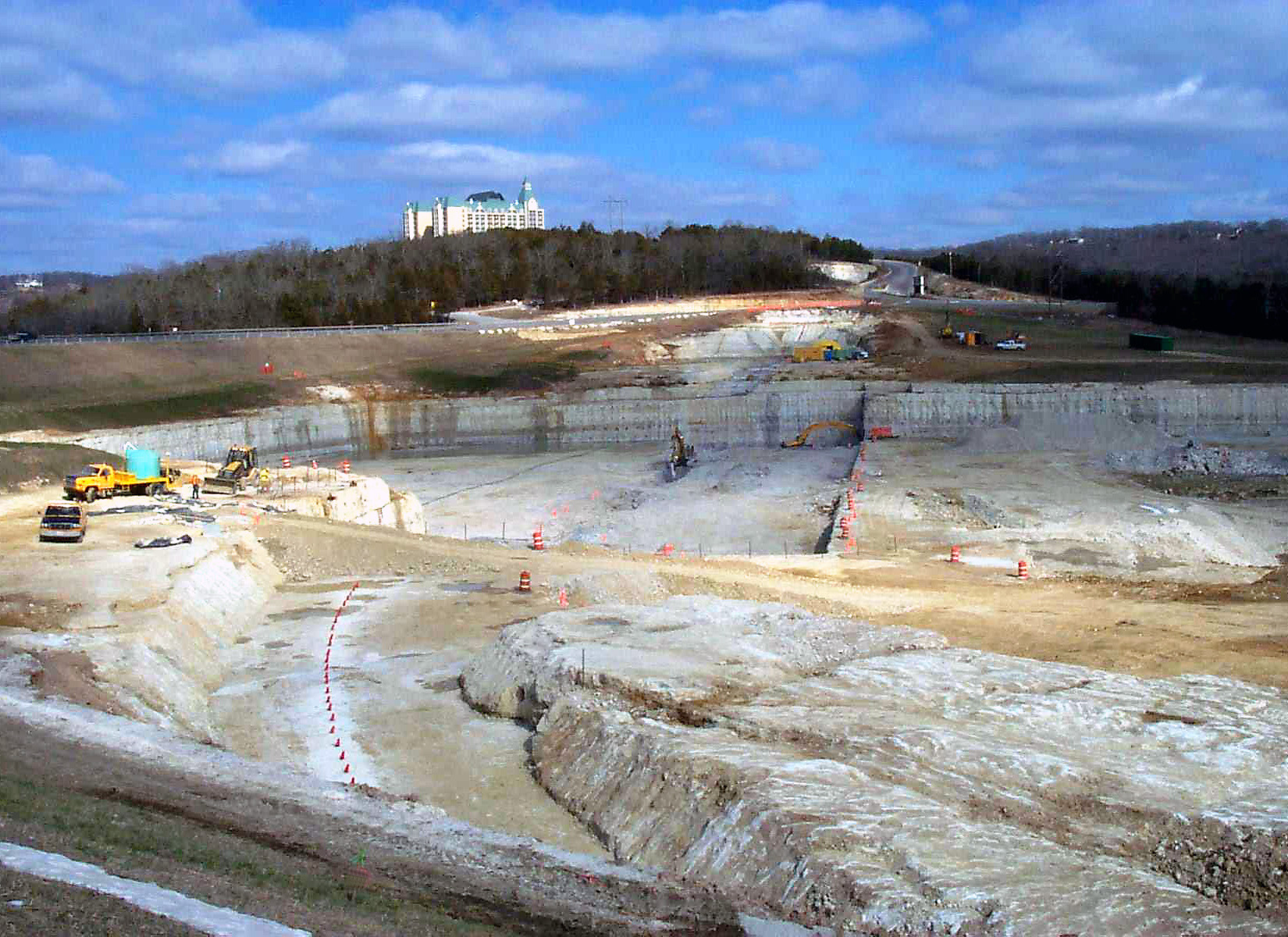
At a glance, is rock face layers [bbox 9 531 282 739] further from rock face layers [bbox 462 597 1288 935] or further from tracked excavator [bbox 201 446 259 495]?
tracked excavator [bbox 201 446 259 495]

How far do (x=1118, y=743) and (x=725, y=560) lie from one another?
1668 cm

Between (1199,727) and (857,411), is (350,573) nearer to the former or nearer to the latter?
(1199,727)

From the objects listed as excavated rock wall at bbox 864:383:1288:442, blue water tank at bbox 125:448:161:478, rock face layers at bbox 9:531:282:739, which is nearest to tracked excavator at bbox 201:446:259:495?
blue water tank at bbox 125:448:161:478

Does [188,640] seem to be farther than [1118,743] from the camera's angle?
Yes

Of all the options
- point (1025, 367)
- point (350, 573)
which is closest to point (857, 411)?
point (1025, 367)

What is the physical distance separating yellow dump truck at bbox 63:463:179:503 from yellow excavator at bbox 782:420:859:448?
31.6 metres

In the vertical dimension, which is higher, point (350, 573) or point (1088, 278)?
point (1088, 278)

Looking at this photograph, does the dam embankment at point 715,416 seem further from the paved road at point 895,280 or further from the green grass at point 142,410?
the paved road at point 895,280

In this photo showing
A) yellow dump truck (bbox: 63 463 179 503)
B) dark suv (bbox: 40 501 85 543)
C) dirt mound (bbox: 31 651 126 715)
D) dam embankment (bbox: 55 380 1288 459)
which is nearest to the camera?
dirt mound (bbox: 31 651 126 715)

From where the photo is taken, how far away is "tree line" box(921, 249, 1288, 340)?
295ft

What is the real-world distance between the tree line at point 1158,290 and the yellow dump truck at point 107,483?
74.4m

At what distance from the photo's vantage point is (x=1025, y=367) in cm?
6712

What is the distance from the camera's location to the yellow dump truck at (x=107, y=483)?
117ft

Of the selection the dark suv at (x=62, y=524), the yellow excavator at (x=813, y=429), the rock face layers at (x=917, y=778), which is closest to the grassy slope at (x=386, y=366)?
the yellow excavator at (x=813, y=429)
